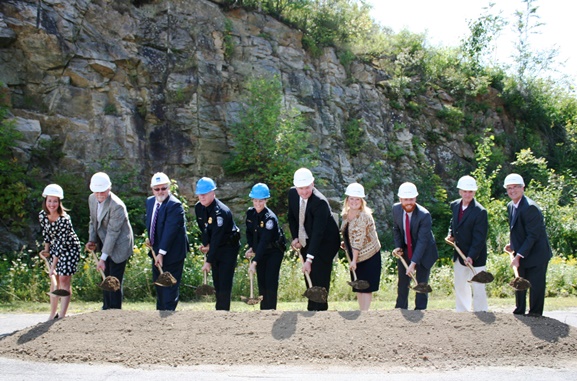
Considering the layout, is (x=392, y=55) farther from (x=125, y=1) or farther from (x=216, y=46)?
(x=125, y=1)

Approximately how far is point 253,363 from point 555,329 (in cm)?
371

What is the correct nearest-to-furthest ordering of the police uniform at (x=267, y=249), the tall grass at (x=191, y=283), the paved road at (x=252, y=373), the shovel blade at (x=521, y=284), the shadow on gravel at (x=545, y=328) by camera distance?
the paved road at (x=252, y=373), the shadow on gravel at (x=545, y=328), the shovel blade at (x=521, y=284), the police uniform at (x=267, y=249), the tall grass at (x=191, y=283)

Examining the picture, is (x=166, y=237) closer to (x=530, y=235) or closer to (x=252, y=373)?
(x=252, y=373)

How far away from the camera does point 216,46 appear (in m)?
21.2

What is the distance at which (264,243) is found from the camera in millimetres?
8562

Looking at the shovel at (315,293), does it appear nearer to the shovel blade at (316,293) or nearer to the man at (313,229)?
the shovel blade at (316,293)

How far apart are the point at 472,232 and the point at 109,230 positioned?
513 centimetres

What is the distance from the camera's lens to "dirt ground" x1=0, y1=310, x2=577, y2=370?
6.77 metres

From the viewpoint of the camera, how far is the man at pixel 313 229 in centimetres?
846

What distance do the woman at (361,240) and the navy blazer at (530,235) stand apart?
1.91 meters

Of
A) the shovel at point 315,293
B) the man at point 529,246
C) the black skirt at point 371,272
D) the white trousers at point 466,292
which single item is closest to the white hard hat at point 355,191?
the black skirt at point 371,272

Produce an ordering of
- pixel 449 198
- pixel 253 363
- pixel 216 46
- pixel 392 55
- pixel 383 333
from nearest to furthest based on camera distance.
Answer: pixel 253 363 → pixel 383 333 → pixel 216 46 → pixel 449 198 → pixel 392 55

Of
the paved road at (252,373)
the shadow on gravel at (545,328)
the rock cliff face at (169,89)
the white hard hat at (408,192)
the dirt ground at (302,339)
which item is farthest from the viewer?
the rock cliff face at (169,89)

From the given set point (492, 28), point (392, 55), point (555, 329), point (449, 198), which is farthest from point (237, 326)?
point (492, 28)
